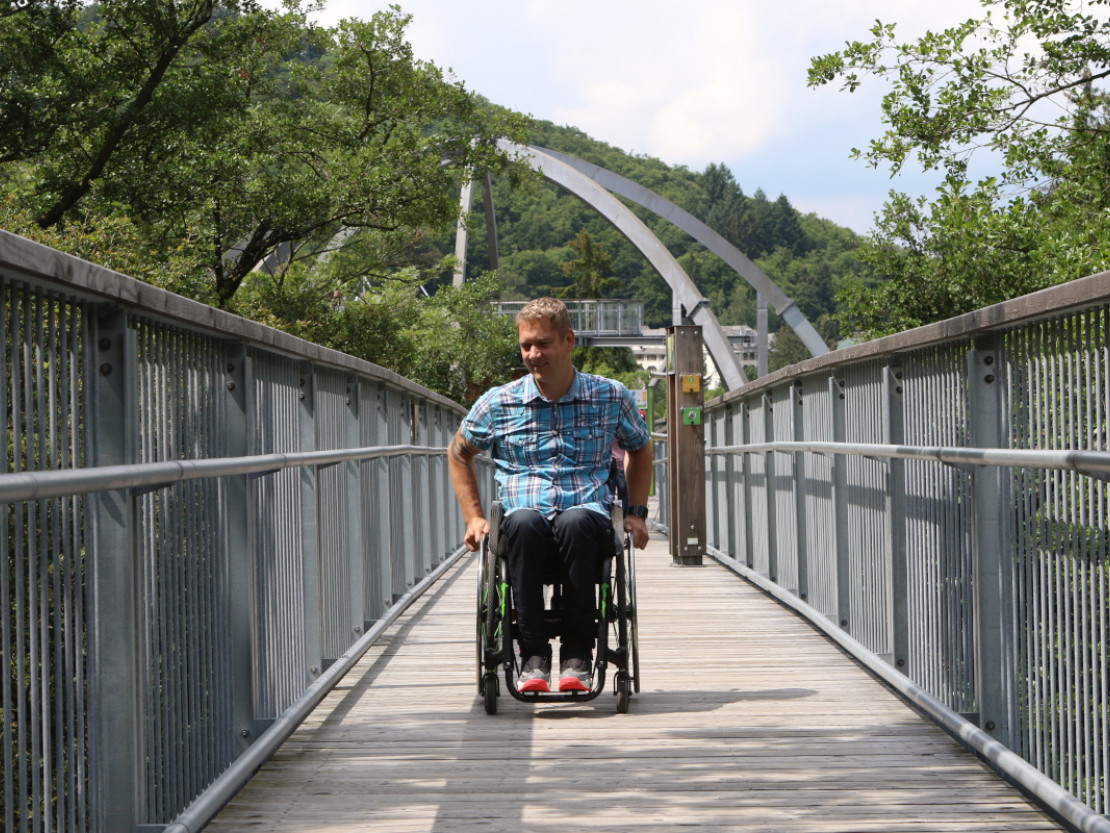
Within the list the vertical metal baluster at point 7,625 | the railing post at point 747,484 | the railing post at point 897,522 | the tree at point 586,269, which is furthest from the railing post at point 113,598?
the tree at point 586,269

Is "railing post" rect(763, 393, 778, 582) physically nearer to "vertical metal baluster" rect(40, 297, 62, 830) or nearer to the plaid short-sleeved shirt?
the plaid short-sleeved shirt

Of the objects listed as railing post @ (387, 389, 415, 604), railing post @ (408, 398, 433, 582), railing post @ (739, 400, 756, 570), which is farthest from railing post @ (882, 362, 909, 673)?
railing post @ (739, 400, 756, 570)

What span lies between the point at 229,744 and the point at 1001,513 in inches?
78.2

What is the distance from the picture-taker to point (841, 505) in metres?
5.56

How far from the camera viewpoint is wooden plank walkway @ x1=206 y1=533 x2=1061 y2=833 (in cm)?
316

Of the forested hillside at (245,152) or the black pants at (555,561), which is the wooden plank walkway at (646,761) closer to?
the black pants at (555,561)

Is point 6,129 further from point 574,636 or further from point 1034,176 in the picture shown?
point 574,636

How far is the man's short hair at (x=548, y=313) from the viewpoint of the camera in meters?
4.40

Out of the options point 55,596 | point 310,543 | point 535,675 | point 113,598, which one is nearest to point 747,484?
point 535,675

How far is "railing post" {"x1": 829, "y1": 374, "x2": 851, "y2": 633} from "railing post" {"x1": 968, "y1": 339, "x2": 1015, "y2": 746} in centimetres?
191

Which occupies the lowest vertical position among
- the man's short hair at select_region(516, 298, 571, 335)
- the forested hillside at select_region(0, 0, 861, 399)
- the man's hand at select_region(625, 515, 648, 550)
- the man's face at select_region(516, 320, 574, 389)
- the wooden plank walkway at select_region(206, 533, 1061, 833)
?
the wooden plank walkway at select_region(206, 533, 1061, 833)

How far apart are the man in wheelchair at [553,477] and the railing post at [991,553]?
1.22 m

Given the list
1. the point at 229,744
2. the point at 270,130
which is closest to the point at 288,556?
the point at 229,744

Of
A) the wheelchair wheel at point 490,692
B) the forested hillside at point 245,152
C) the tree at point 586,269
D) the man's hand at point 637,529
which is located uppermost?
the tree at point 586,269
